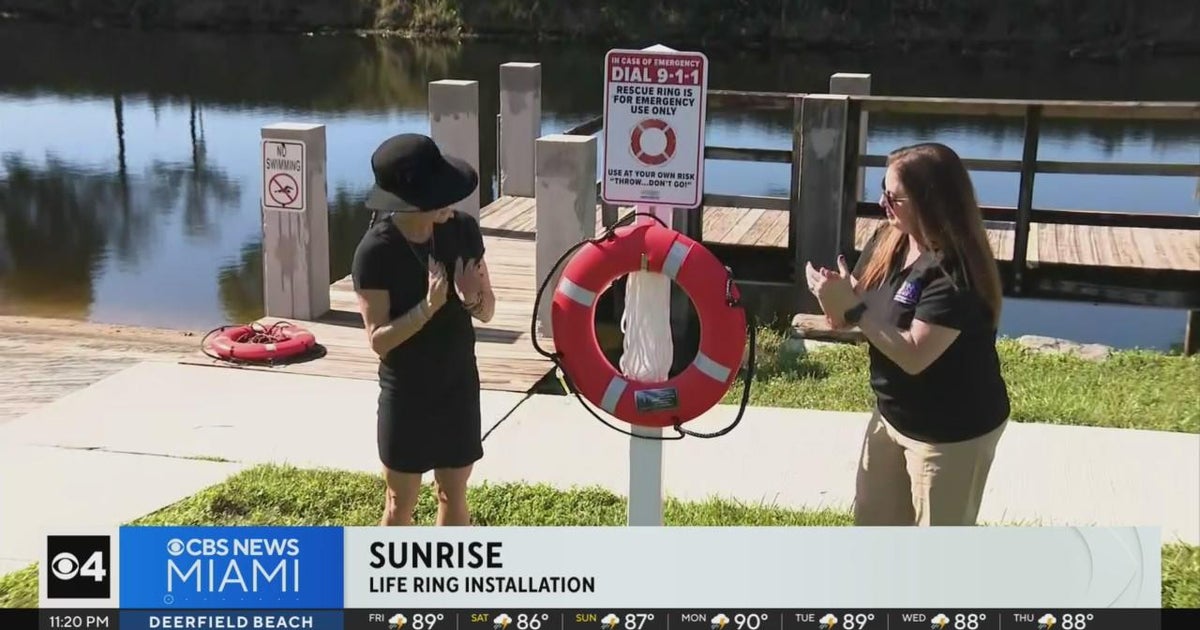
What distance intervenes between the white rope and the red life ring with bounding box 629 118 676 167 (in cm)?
30

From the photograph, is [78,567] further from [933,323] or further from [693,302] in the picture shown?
[933,323]

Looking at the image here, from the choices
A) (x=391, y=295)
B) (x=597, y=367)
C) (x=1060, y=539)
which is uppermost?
(x=391, y=295)

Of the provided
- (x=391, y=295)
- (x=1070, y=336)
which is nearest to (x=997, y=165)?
(x=1070, y=336)

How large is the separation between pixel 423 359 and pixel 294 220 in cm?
361

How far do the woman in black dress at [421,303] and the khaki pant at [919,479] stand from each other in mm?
1004

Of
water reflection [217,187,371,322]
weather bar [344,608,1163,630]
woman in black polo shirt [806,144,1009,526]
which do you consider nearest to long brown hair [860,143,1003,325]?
woman in black polo shirt [806,144,1009,526]

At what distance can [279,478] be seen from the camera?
166 inches

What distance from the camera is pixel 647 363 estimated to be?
330 cm

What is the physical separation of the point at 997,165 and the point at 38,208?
33.3ft

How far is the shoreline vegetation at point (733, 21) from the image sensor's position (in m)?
32.0

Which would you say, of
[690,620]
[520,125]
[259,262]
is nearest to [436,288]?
[690,620]

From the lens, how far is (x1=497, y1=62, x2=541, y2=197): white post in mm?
10352

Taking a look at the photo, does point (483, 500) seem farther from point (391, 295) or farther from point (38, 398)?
point (38, 398)

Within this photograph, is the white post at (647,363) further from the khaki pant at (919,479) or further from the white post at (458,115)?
the white post at (458,115)
